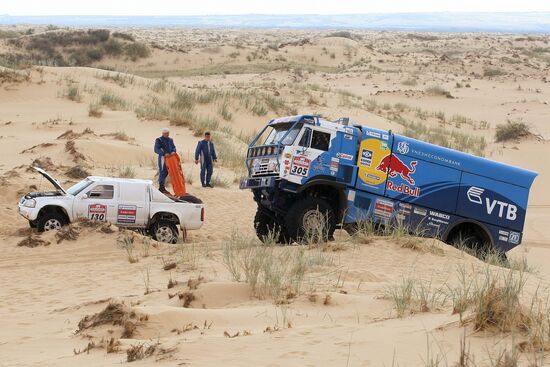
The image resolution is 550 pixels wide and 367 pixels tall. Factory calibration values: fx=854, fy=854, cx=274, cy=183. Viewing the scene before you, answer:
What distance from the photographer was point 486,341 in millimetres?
7477

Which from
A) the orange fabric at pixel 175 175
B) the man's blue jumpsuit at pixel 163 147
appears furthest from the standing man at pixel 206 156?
the orange fabric at pixel 175 175

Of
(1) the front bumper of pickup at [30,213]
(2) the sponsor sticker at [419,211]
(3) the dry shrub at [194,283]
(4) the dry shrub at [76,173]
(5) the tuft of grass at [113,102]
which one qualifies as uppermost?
(3) the dry shrub at [194,283]

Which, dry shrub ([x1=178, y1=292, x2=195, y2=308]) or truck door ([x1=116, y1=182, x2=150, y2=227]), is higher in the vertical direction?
dry shrub ([x1=178, y1=292, x2=195, y2=308])

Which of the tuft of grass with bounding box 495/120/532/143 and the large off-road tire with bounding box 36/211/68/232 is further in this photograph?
the tuft of grass with bounding box 495/120/532/143

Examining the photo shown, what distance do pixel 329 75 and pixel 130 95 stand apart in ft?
93.1

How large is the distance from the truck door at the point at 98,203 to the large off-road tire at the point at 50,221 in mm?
303

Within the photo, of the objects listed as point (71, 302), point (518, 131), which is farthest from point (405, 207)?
point (518, 131)

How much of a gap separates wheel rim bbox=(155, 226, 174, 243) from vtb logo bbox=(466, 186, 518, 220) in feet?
19.5

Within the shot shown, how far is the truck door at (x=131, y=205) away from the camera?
16703mm

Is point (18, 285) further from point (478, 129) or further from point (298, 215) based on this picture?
point (478, 129)

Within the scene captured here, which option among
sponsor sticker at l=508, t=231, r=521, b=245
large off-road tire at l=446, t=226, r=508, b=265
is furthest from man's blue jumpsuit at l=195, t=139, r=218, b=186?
sponsor sticker at l=508, t=231, r=521, b=245

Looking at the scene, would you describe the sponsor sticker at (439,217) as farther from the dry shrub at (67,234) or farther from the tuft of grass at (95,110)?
the tuft of grass at (95,110)

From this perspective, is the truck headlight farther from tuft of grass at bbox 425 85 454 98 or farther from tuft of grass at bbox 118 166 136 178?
tuft of grass at bbox 425 85 454 98

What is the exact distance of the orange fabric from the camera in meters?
19.0
